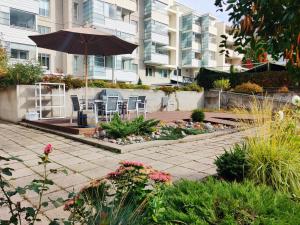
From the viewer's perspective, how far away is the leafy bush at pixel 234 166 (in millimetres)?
3220

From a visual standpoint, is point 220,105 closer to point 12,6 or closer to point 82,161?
point 82,161

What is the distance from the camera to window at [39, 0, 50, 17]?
26359 millimetres

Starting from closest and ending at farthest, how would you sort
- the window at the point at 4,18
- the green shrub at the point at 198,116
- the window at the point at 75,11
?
the green shrub at the point at 198,116 < the window at the point at 4,18 < the window at the point at 75,11

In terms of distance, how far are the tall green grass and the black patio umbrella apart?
5006 millimetres

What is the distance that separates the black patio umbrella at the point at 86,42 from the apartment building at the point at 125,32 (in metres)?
15.1

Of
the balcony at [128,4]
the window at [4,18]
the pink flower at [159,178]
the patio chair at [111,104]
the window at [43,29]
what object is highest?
the balcony at [128,4]

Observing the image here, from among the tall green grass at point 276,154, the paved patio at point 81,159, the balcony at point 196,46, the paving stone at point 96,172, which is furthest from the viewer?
the balcony at point 196,46

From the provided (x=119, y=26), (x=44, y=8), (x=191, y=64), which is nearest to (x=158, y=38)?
(x=119, y=26)

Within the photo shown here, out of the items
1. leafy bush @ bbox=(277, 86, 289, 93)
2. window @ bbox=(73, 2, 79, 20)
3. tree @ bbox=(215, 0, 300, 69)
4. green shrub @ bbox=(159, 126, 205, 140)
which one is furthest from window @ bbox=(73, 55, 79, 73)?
tree @ bbox=(215, 0, 300, 69)

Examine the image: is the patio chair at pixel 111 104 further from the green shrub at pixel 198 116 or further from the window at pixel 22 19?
the window at pixel 22 19

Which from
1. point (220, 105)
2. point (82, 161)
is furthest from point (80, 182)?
point (220, 105)

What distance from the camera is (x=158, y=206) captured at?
1992 mm

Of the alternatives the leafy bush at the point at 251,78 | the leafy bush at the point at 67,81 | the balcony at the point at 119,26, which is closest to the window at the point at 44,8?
the balcony at the point at 119,26

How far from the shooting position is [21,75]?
9445mm
